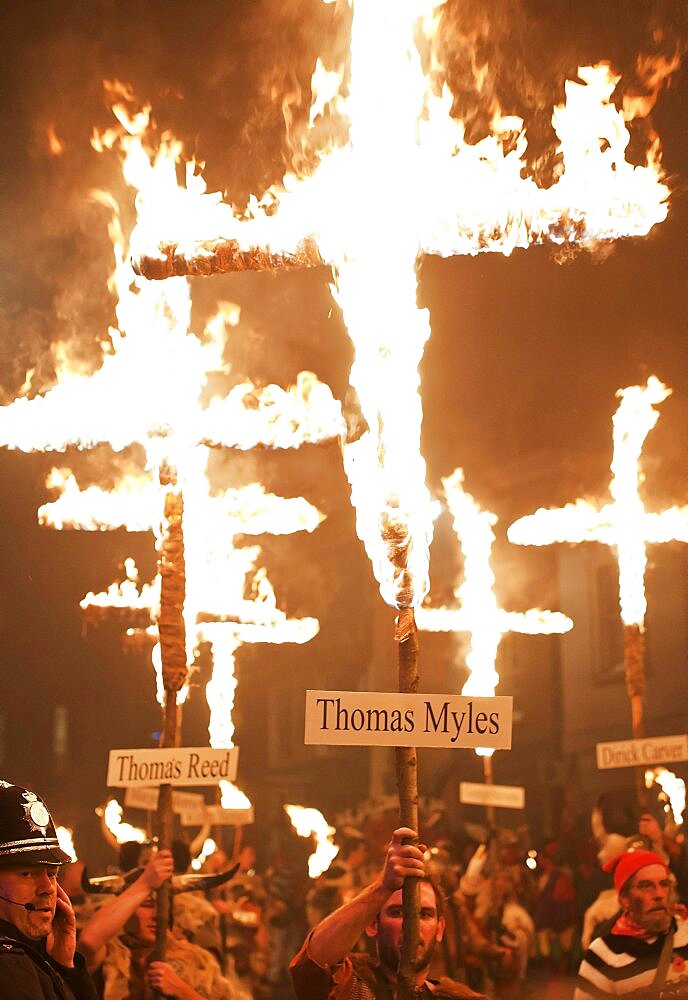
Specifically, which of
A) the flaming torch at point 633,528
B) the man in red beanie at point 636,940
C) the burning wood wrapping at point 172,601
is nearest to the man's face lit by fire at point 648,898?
the man in red beanie at point 636,940

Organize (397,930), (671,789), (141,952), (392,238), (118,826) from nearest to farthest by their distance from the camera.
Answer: (397,930)
(392,238)
(141,952)
(671,789)
(118,826)

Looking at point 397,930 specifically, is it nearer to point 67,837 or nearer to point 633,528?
point 633,528

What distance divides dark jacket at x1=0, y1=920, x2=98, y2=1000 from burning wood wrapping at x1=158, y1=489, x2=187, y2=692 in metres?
2.33

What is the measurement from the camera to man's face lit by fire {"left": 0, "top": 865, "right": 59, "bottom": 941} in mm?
2488

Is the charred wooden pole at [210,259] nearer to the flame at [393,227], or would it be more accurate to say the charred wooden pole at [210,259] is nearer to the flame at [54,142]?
the flame at [393,227]

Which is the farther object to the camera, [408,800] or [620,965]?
[620,965]

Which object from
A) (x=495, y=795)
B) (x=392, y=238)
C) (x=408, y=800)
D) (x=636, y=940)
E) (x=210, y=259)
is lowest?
(x=636, y=940)

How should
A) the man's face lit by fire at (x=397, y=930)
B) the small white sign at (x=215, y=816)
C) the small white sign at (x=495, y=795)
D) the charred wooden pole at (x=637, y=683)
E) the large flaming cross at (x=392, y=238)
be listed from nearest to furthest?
the man's face lit by fire at (x=397, y=930) → the large flaming cross at (x=392, y=238) → the charred wooden pole at (x=637, y=683) → the small white sign at (x=495, y=795) → the small white sign at (x=215, y=816)

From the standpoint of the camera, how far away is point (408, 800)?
3.53m

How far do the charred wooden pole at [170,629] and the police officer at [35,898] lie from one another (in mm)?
2264

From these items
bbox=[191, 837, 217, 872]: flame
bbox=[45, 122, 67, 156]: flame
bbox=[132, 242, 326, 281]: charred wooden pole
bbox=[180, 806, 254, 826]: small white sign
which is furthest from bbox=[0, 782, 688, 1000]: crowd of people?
bbox=[45, 122, 67, 156]: flame

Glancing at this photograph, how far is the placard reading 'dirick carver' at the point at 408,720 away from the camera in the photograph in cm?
358

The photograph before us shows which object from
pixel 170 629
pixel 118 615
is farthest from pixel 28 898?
pixel 118 615

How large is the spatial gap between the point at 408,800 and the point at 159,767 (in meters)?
1.79
